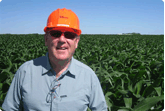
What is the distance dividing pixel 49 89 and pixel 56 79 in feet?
0.37

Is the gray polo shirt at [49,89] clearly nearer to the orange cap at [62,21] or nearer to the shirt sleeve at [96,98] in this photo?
the shirt sleeve at [96,98]

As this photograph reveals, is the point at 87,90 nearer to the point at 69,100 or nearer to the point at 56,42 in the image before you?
the point at 69,100

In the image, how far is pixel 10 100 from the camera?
1.28 m

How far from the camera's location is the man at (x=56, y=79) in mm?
1211

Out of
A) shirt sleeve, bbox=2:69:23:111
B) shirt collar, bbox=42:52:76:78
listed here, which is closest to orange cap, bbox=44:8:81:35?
shirt collar, bbox=42:52:76:78

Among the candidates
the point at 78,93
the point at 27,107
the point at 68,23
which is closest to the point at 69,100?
the point at 78,93

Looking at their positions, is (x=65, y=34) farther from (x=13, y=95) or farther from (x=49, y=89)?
(x=13, y=95)

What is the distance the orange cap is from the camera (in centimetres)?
123

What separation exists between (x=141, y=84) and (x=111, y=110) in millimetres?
877

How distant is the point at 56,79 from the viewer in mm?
1280

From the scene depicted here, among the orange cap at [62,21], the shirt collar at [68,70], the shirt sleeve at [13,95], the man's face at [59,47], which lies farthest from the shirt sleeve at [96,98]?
the shirt sleeve at [13,95]

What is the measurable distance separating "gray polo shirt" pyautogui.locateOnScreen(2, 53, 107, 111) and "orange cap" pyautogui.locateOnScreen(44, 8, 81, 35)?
1.14 ft

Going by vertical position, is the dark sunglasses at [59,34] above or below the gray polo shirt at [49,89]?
above

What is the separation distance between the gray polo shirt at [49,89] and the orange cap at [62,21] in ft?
1.14
